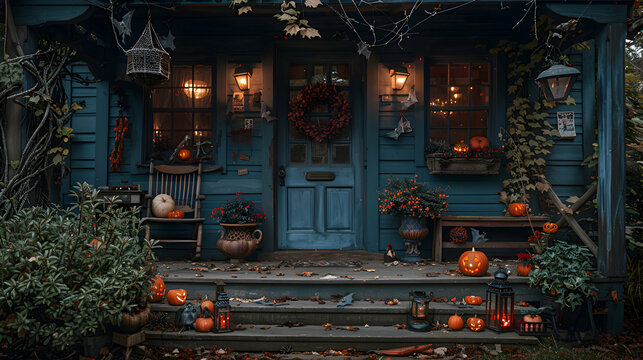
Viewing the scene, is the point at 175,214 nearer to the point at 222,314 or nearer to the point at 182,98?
the point at 182,98

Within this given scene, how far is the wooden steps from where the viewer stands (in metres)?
3.74

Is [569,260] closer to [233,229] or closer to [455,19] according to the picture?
[455,19]

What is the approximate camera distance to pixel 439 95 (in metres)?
5.89

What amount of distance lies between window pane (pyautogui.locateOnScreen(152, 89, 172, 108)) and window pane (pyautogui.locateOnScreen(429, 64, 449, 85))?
3530 millimetres

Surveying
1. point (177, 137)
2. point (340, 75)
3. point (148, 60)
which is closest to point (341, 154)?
point (340, 75)

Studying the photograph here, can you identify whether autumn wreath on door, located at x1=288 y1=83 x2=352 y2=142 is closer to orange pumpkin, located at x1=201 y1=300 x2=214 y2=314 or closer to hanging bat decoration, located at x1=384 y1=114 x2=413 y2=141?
hanging bat decoration, located at x1=384 y1=114 x2=413 y2=141

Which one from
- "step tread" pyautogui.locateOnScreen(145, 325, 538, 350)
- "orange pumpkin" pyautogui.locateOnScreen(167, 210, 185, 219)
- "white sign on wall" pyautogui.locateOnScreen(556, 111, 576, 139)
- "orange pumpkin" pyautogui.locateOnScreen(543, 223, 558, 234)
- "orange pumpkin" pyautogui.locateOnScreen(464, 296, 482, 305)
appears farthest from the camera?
"white sign on wall" pyautogui.locateOnScreen(556, 111, 576, 139)

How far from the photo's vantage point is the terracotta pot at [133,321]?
3.42 meters

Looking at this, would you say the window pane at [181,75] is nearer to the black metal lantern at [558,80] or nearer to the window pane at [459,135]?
the window pane at [459,135]

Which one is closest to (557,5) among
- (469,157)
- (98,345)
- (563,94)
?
(563,94)

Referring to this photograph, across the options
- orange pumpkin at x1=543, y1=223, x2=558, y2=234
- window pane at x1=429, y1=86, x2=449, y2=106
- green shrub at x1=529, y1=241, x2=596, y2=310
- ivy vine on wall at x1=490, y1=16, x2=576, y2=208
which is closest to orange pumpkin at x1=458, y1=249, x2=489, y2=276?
green shrub at x1=529, y1=241, x2=596, y2=310

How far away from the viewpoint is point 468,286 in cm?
442

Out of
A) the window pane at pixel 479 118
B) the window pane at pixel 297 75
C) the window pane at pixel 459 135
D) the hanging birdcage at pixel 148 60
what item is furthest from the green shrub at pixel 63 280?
the window pane at pixel 479 118

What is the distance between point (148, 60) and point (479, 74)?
413 centimetres
